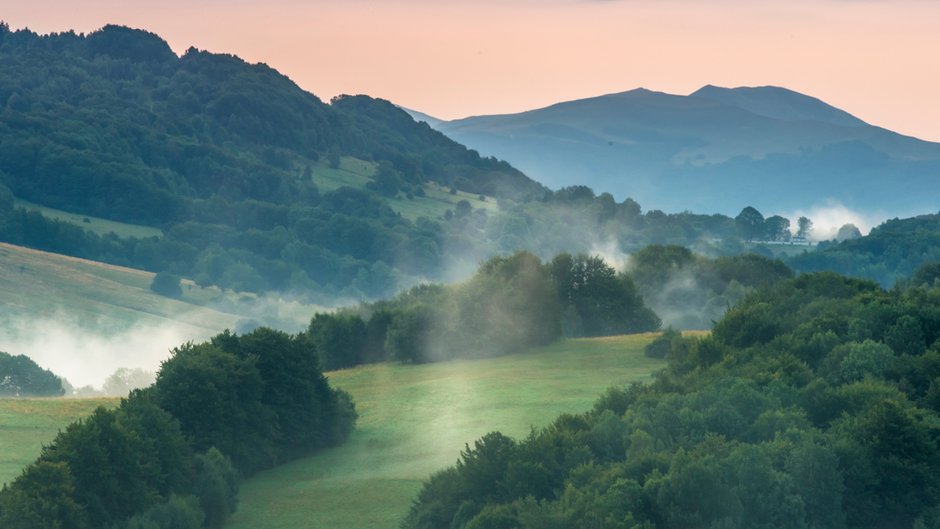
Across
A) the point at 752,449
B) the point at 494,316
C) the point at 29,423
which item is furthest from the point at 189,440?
the point at 494,316

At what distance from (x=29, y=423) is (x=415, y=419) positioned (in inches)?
809

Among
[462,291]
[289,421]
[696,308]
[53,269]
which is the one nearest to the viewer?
[289,421]

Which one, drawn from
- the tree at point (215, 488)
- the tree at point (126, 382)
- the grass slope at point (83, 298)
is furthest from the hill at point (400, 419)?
the grass slope at point (83, 298)

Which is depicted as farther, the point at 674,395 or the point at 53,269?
the point at 53,269

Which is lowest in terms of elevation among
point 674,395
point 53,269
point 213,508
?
point 213,508

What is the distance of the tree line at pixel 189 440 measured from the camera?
47.6 meters

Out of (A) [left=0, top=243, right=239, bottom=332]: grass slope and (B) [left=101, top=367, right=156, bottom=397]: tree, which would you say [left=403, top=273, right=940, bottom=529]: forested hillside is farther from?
(A) [left=0, top=243, right=239, bottom=332]: grass slope

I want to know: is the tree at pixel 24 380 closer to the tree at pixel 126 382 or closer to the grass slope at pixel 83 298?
the tree at pixel 126 382

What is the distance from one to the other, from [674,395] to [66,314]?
132353 millimetres

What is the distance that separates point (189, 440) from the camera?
192 ft

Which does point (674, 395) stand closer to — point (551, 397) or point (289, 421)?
point (551, 397)

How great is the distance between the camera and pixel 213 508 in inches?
2084

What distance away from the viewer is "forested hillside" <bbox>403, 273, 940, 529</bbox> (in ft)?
139

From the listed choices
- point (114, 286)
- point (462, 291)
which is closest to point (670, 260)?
point (462, 291)
